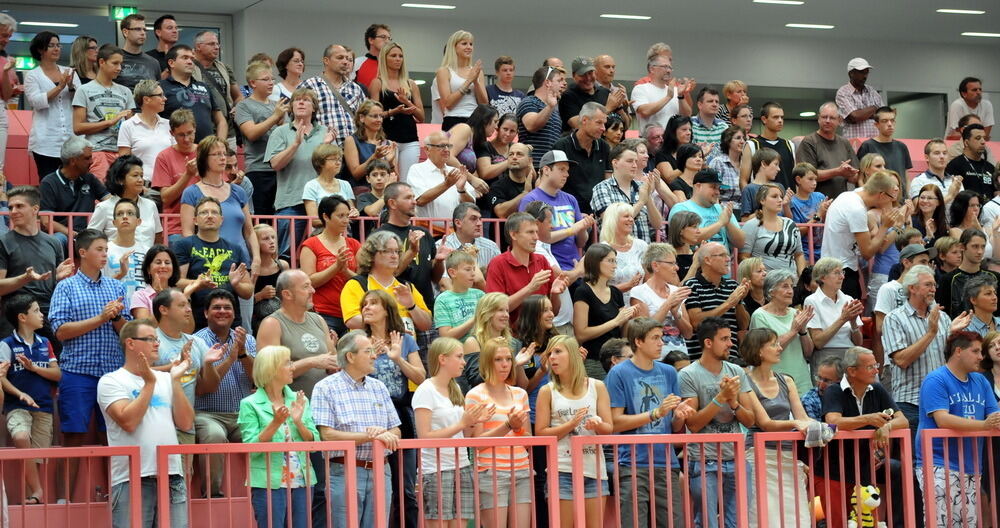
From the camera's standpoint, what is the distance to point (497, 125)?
41.2ft

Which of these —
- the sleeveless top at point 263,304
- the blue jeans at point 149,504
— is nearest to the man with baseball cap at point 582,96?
the sleeveless top at point 263,304

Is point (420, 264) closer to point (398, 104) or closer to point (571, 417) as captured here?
point (571, 417)

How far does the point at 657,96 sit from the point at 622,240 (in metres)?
3.66

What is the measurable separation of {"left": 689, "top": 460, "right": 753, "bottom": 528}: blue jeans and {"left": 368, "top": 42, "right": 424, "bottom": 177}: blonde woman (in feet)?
17.4

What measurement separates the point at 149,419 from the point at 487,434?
192 cm

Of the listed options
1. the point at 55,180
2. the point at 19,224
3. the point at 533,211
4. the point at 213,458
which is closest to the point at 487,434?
the point at 213,458

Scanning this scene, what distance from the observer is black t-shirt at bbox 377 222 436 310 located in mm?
10500

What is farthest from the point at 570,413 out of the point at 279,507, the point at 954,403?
the point at 954,403

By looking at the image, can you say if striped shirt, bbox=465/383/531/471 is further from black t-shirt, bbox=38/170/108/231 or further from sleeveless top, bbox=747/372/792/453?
black t-shirt, bbox=38/170/108/231

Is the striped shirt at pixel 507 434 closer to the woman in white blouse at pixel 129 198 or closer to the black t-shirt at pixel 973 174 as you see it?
the woman in white blouse at pixel 129 198

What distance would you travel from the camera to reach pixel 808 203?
13.2 metres

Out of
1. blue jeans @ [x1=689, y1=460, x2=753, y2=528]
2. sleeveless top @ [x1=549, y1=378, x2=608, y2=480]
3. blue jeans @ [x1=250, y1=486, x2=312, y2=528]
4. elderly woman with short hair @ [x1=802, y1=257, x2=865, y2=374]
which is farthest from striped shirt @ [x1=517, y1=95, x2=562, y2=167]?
blue jeans @ [x1=250, y1=486, x2=312, y2=528]

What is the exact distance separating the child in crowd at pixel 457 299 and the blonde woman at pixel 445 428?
131 centimetres

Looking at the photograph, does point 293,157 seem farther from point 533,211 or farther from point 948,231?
point 948,231
